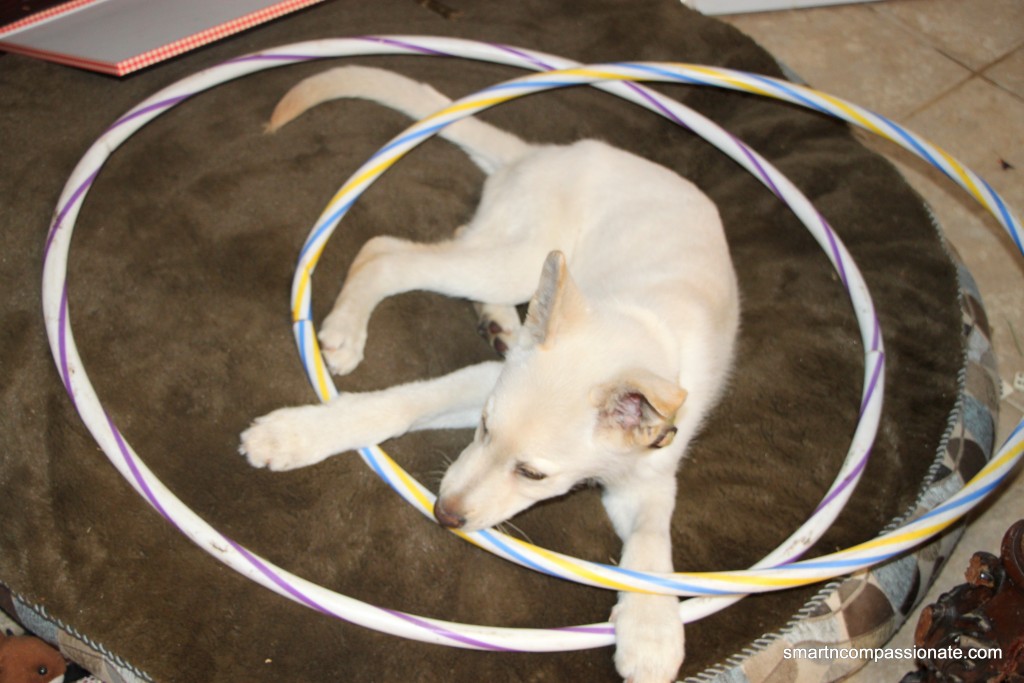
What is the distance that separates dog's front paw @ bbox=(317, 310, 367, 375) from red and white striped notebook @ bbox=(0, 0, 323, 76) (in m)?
1.21

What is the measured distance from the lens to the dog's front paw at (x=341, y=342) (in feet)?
9.96

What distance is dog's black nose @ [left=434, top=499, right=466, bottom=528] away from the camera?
2416 millimetres

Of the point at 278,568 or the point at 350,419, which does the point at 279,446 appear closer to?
the point at 350,419

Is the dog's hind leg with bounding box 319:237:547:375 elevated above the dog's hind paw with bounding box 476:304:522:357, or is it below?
above

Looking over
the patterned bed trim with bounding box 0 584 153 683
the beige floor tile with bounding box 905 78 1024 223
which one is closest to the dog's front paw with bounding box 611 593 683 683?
the patterned bed trim with bounding box 0 584 153 683

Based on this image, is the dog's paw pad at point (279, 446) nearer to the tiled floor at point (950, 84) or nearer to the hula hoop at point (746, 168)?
the hula hoop at point (746, 168)

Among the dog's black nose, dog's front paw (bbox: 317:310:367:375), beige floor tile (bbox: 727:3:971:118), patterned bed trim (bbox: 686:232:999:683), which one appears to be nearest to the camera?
the dog's black nose

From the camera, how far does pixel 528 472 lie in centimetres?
240

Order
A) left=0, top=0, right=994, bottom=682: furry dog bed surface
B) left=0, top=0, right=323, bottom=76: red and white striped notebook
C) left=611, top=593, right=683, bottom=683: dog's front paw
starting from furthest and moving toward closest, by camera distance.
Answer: left=0, top=0, right=323, bottom=76: red and white striped notebook → left=0, top=0, right=994, bottom=682: furry dog bed surface → left=611, top=593, right=683, bottom=683: dog's front paw

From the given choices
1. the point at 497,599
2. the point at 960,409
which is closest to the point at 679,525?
the point at 497,599

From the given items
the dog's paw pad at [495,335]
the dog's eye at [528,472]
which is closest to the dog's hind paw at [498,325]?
the dog's paw pad at [495,335]

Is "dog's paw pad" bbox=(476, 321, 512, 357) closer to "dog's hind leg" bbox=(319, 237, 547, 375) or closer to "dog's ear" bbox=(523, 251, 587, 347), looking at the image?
"dog's hind leg" bbox=(319, 237, 547, 375)

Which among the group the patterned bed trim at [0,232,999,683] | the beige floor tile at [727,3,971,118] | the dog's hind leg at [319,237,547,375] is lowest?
the patterned bed trim at [0,232,999,683]

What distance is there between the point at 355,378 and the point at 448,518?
83 cm
